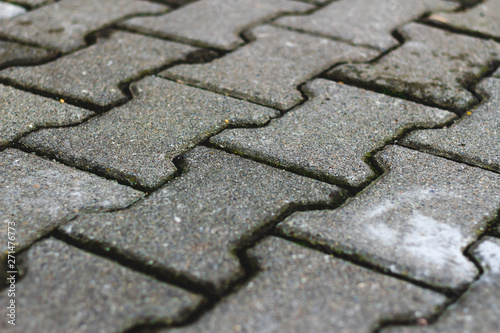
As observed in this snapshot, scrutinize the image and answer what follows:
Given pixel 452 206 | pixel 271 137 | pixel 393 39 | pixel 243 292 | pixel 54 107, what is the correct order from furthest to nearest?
pixel 393 39 → pixel 54 107 → pixel 271 137 → pixel 452 206 → pixel 243 292

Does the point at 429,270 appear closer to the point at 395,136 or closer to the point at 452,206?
the point at 452,206

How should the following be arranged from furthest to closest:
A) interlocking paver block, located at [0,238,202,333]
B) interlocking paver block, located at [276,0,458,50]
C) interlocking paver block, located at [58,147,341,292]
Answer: interlocking paver block, located at [276,0,458,50], interlocking paver block, located at [58,147,341,292], interlocking paver block, located at [0,238,202,333]

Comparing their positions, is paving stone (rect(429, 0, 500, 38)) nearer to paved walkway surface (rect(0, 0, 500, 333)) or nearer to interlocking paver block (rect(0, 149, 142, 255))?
paved walkway surface (rect(0, 0, 500, 333))

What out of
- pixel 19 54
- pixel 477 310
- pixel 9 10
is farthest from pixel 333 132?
pixel 9 10

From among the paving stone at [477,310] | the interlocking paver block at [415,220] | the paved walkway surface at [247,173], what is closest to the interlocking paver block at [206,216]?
the paved walkway surface at [247,173]

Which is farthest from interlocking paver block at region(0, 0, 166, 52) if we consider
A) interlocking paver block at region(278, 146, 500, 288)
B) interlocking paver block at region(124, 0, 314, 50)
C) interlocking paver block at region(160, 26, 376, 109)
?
interlocking paver block at region(278, 146, 500, 288)

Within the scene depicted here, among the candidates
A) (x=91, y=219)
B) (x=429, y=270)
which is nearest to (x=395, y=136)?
(x=429, y=270)

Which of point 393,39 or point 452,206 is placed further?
point 393,39
